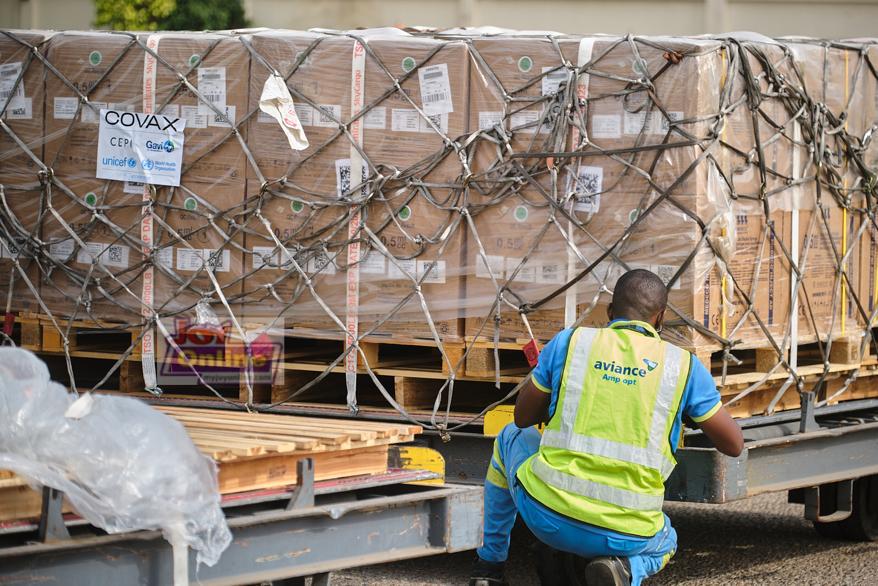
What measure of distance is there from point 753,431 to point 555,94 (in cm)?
198

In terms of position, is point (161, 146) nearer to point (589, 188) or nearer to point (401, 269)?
point (401, 269)

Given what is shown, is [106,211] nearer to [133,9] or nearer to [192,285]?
[192,285]

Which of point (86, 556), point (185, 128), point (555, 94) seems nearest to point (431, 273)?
point (555, 94)

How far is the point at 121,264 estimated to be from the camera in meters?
7.25

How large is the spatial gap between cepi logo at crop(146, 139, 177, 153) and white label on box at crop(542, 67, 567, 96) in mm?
1995

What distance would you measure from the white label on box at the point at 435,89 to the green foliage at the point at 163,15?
12.3m

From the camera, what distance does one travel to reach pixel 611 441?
16.2 ft

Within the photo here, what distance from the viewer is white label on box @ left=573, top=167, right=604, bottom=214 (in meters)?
6.41

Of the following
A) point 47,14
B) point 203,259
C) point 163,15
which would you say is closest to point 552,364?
point 203,259

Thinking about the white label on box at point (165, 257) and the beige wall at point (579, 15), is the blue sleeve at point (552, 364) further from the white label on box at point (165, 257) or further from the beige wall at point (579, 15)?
the beige wall at point (579, 15)

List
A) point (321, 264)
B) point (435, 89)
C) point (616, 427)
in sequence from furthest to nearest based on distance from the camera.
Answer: point (321, 264) < point (435, 89) < point (616, 427)

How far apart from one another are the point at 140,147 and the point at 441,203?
169 centimetres

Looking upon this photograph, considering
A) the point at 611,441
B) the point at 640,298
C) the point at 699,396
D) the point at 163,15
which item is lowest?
the point at 611,441

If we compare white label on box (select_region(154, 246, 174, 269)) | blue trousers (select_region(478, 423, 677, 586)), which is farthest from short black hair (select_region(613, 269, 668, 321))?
white label on box (select_region(154, 246, 174, 269))
